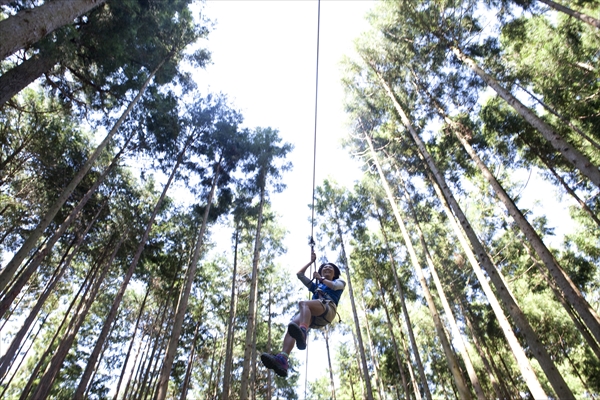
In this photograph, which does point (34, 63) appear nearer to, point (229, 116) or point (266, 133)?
point (229, 116)

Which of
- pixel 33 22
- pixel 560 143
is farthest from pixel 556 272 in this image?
pixel 33 22

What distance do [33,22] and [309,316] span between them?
485cm

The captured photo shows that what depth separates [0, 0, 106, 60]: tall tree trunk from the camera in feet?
10.2

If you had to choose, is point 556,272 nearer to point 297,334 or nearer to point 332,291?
point 332,291

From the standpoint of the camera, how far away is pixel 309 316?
10.7 feet

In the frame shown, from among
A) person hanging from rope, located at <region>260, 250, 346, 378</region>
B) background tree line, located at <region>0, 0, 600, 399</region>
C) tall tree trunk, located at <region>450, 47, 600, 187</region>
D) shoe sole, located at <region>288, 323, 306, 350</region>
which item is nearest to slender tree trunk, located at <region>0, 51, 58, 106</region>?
background tree line, located at <region>0, 0, 600, 399</region>

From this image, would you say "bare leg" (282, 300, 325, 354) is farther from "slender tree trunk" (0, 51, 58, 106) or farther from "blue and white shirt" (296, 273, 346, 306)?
"slender tree trunk" (0, 51, 58, 106)

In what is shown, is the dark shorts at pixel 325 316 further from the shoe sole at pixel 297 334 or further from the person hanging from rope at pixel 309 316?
the shoe sole at pixel 297 334

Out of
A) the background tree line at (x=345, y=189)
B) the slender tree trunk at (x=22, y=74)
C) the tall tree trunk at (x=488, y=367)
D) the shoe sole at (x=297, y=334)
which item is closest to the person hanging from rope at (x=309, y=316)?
the shoe sole at (x=297, y=334)

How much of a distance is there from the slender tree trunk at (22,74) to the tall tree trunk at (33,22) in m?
2.59

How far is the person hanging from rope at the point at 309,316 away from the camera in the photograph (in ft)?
9.87

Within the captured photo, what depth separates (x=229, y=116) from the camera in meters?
12.0

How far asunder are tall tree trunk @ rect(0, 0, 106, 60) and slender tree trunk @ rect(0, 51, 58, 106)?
8.50ft

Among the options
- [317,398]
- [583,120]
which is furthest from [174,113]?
[317,398]
